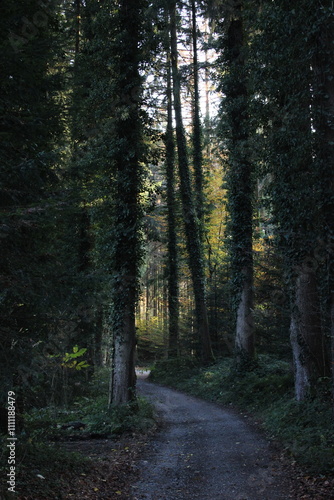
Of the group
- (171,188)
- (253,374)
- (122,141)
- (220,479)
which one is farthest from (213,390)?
(171,188)

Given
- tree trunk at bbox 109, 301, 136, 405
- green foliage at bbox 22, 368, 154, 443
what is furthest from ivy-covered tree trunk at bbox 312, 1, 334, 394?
tree trunk at bbox 109, 301, 136, 405

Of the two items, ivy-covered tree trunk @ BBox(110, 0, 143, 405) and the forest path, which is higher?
→ ivy-covered tree trunk @ BBox(110, 0, 143, 405)

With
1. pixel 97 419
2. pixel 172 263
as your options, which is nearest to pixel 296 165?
pixel 97 419

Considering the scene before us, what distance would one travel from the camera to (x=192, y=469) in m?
6.54

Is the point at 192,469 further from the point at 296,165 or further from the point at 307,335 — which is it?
the point at 296,165

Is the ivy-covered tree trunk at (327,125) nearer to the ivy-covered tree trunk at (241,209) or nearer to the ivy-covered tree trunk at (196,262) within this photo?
the ivy-covered tree trunk at (241,209)

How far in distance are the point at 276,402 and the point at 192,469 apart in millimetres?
4490

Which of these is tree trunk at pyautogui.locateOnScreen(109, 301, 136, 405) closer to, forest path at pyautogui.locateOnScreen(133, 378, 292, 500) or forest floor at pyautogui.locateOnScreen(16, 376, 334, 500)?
forest floor at pyautogui.locateOnScreen(16, 376, 334, 500)

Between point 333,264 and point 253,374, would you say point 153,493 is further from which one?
point 253,374

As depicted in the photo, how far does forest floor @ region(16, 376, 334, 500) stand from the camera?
5.30 metres

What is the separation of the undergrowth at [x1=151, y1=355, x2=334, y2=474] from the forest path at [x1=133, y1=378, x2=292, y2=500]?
1.72 ft

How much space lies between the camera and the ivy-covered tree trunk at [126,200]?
10445 millimetres

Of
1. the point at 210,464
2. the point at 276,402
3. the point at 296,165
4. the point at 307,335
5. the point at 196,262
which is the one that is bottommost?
the point at 210,464

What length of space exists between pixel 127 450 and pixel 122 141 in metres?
7.98
